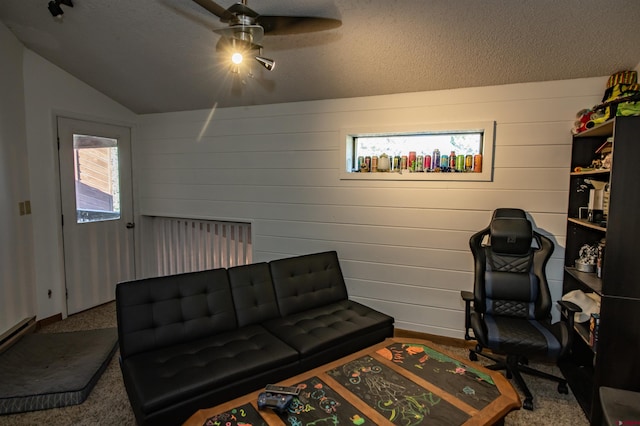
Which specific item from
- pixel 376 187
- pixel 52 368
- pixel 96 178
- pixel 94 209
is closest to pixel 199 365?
pixel 52 368

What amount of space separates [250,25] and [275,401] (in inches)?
69.9

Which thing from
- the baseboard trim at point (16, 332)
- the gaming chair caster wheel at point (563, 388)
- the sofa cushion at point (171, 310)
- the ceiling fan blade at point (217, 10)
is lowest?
the gaming chair caster wheel at point (563, 388)

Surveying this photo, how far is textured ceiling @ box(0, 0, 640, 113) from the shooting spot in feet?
7.13

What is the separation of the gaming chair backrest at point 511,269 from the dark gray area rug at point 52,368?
117 inches

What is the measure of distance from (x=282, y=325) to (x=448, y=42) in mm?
2400

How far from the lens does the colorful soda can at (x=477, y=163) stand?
9.80 ft

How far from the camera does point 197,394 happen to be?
1934mm

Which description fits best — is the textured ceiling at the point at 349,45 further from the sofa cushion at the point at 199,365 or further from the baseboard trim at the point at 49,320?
the baseboard trim at the point at 49,320

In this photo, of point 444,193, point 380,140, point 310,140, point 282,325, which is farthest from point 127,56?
point 444,193

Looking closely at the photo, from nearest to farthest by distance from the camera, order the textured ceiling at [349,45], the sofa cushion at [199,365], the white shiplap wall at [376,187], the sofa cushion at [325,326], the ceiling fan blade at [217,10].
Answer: the ceiling fan blade at [217,10]
the sofa cushion at [199,365]
the textured ceiling at [349,45]
the sofa cushion at [325,326]
the white shiplap wall at [376,187]

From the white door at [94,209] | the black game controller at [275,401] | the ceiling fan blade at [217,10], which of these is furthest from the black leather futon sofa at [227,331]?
the white door at [94,209]

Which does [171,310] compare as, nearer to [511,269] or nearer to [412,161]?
[412,161]

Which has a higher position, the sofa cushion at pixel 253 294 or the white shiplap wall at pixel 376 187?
the white shiplap wall at pixel 376 187

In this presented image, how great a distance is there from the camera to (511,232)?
2648 mm
